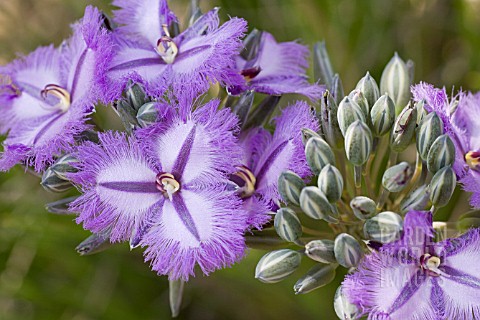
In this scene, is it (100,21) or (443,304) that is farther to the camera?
(100,21)

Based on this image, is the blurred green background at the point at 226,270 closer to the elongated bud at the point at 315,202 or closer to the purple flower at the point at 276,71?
the purple flower at the point at 276,71

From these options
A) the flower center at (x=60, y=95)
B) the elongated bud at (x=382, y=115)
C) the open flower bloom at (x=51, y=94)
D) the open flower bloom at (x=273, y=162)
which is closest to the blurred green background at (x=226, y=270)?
the open flower bloom at (x=51, y=94)

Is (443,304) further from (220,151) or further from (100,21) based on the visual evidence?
(100,21)

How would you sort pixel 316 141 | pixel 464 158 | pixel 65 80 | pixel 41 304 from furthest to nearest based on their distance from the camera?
pixel 41 304
pixel 65 80
pixel 464 158
pixel 316 141

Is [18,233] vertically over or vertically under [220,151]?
under

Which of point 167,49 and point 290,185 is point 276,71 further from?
point 290,185

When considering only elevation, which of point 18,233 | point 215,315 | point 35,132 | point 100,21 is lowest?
point 215,315

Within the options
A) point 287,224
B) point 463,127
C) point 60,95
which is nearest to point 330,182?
point 287,224

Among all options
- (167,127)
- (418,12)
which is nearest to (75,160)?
(167,127)
